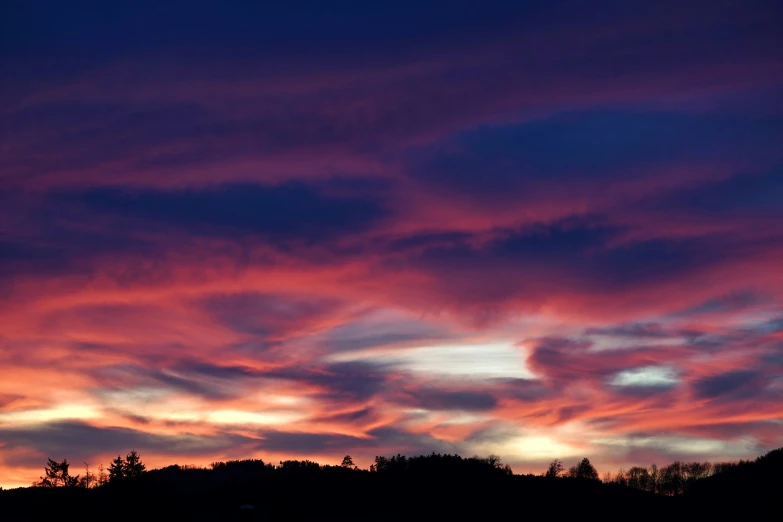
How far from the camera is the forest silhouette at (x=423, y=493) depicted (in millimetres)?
89700

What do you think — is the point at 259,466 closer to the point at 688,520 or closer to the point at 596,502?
the point at 596,502

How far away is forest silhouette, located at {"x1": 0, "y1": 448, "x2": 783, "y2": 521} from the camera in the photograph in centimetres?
8970

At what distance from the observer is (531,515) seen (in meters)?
97.0

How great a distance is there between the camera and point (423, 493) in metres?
105

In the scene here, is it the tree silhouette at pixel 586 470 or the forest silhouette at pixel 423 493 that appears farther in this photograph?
the tree silhouette at pixel 586 470

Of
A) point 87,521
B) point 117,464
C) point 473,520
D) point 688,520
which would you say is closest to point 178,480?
point 117,464

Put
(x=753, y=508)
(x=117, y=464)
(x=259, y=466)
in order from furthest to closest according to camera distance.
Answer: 1. (x=259, y=466)
2. (x=753, y=508)
3. (x=117, y=464)

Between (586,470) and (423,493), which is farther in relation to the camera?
(586,470)

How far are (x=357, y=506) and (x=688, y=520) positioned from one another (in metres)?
37.6

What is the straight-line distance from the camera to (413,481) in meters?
111

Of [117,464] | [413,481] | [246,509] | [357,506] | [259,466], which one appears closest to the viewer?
[246,509]

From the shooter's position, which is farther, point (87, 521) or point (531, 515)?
point (531, 515)

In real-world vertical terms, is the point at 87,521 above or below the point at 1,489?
below

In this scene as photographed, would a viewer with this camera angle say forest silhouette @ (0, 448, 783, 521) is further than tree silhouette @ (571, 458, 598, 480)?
No
